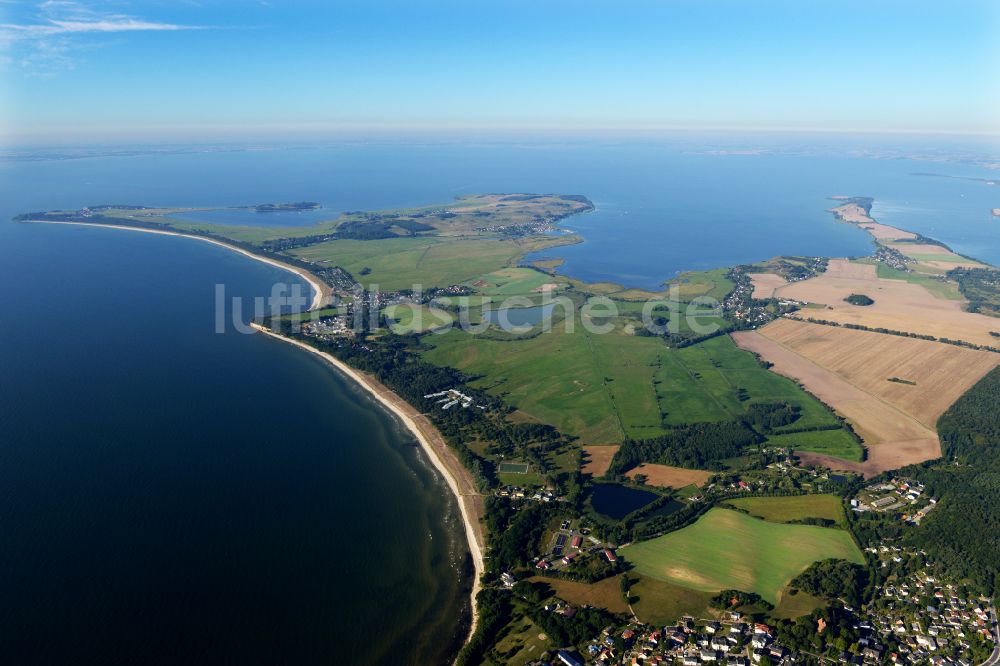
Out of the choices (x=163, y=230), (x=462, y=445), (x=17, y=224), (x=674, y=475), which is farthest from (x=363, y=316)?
(x=17, y=224)

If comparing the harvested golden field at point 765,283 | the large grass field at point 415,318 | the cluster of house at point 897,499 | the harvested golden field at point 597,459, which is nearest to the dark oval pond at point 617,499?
the harvested golden field at point 597,459

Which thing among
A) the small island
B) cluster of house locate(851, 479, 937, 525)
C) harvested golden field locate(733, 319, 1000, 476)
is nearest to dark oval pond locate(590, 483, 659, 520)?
cluster of house locate(851, 479, 937, 525)

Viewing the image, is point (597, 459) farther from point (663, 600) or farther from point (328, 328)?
point (328, 328)

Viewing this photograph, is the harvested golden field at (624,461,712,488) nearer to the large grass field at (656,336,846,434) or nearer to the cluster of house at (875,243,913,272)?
the large grass field at (656,336,846,434)

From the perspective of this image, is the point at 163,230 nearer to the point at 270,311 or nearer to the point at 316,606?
the point at 270,311

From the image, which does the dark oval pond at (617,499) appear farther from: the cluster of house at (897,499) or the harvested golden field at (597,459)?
the cluster of house at (897,499)

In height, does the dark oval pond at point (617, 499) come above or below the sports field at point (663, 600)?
above
